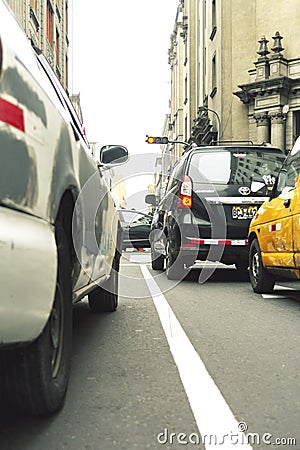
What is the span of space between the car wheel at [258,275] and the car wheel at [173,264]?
1176 mm

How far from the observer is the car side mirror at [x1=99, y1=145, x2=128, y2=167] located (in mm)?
5473

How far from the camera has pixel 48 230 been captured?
2.75m

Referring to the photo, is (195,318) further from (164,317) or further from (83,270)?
(83,270)

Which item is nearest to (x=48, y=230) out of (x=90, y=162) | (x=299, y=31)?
(x=90, y=162)

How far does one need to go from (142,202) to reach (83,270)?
4.48 metres

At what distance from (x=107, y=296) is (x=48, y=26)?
25.9 metres

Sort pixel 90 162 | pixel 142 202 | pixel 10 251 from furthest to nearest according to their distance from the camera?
pixel 142 202 < pixel 90 162 < pixel 10 251

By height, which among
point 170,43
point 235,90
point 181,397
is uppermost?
point 170,43

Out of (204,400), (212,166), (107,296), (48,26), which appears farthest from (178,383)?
(48,26)

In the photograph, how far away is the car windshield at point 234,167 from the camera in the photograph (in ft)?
29.3

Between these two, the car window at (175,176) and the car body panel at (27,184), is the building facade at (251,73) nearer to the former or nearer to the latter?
the car window at (175,176)

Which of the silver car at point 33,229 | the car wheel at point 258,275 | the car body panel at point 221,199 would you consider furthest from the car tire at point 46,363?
the car body panel at point 221,199

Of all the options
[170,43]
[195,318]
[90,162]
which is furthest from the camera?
[170,43]

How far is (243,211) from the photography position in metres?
8.95
